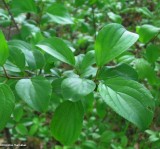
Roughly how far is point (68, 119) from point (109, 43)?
187 millimetres

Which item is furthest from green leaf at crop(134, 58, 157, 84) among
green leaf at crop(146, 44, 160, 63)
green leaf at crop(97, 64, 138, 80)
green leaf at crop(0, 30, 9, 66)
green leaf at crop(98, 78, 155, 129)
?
green leaf at crop(0, 30, 9, 66)

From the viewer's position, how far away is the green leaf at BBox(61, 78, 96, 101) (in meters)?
0.51

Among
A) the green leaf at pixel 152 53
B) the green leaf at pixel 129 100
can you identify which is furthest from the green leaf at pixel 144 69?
the green leaf at pixel 129 100

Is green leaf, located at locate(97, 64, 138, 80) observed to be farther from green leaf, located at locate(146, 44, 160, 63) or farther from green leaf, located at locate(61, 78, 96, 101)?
green leaf, located at locate(146, 44, 160, 63)

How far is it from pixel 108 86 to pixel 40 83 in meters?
0.14

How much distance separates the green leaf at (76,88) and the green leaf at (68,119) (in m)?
0.06

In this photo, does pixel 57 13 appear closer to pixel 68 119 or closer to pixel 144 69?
pixel 144 69

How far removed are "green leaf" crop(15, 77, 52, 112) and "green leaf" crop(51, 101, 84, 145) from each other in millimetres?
56

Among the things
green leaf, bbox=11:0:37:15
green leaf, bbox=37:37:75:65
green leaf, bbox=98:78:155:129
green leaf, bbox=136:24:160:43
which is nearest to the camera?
green leaf, bbox=98:78:155:129

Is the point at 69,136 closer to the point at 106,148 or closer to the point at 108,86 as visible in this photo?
the point at 108,86

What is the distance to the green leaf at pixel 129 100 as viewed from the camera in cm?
48

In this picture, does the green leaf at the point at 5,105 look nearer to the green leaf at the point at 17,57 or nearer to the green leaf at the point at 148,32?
the green leaf at the point at 17,57

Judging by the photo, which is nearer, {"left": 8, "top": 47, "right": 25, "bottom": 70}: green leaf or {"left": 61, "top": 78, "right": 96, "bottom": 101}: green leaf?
{"left": 61, "top": 78, "right": 96, "bottom": 101}: green leaf

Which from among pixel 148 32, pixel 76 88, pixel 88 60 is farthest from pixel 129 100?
pixel 148 32
